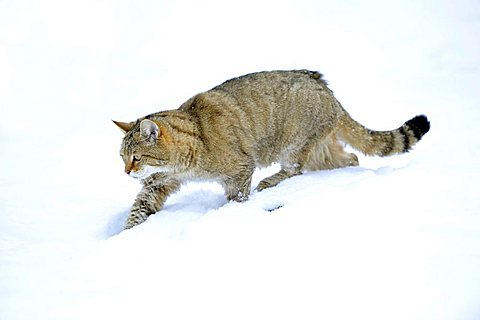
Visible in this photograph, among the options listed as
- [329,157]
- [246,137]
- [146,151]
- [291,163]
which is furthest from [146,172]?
[329,157]

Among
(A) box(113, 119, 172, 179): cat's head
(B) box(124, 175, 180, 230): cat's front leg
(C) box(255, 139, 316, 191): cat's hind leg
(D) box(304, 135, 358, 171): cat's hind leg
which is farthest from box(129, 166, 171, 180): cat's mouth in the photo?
(D) box(304, 135, 358, 171): cat's hind leg

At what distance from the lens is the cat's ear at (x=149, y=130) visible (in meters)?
5.41

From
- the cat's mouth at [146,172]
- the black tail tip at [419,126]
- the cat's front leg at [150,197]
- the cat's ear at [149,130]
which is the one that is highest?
the cat's ear at [149,130]

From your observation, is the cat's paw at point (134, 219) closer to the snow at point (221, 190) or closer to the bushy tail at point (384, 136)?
the snow at point (221, 190)

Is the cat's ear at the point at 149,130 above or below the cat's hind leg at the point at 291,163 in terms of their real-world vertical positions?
above

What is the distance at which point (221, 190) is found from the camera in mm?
6809

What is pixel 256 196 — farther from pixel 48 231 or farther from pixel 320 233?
pixel 48 231

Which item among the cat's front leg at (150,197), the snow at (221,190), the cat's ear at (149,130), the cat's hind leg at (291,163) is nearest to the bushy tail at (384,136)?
the snow at (221,190)

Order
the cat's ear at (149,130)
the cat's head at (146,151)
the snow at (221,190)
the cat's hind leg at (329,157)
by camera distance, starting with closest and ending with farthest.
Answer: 1. the snow at (221,190)
2. the cat's ear at (149,130)
3. the cat's head at (146,151)
4. the cat's hind leg at (329,157)

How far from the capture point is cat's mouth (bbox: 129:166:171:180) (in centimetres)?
557

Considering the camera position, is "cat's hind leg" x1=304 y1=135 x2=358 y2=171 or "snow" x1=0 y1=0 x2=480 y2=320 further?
"cat's hind leg" x1=304 y1=135 x2=358 y2=171

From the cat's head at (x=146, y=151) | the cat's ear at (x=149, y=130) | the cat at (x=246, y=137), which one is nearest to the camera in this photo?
the cat's ear at (x=149, y=130)

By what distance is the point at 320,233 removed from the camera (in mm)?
4375

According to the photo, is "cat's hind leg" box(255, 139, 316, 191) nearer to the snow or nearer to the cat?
the cat
